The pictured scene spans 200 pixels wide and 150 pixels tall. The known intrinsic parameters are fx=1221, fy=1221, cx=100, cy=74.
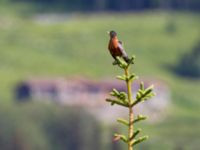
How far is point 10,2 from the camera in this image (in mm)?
160250

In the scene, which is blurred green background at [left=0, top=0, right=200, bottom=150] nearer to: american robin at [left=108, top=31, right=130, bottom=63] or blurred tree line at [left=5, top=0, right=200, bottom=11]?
blurred tree line at [left=5, top=0, right=200, bottom=11]

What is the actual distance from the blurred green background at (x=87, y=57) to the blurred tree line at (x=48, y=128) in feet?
0.30

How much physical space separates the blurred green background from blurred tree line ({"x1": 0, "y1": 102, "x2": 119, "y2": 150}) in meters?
0.09

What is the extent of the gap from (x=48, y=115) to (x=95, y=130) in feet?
28.9

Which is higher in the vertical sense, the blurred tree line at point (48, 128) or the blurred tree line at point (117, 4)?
the blurred tree line at point (117, 4)

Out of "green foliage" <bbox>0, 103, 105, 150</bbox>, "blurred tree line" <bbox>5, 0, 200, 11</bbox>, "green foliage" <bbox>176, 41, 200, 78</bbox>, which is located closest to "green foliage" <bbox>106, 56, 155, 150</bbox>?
"green foliage" <bbox>0, 103, 105, 150</bbox>

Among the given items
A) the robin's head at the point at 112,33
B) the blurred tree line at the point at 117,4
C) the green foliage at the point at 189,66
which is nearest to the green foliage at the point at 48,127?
the green foliage at the point at 189,66

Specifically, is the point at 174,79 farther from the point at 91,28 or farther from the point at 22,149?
the point at 22,149

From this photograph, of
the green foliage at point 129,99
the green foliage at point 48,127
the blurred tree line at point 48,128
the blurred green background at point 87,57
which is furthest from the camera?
the blurred green background at point 87,57

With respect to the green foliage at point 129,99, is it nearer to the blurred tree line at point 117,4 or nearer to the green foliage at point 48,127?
the green foliage at point 48,127

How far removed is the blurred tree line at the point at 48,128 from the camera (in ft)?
350

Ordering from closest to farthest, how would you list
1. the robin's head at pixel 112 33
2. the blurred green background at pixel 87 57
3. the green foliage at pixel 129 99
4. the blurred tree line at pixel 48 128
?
the green foliage at pixel 129 99 < the robin's head at pixel 112 33 < the blurred tree line at pixel 48 128 < the blurred green background at pixel 87 57

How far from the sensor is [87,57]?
458 feet

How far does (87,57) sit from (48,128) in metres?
26.0
